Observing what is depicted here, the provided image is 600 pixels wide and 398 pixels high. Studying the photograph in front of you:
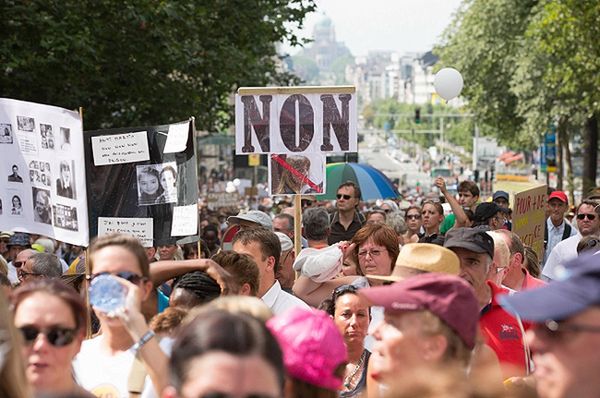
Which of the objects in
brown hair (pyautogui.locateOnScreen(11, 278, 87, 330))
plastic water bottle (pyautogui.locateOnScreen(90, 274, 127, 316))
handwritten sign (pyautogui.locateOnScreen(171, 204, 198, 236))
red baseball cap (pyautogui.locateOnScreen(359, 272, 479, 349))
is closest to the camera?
red baseball cap (pyautogui.locateOnScreen(359, 272, 479, 349))

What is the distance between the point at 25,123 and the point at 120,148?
65 centimetres

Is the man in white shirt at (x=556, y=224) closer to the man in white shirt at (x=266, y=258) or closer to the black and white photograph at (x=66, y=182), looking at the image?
the black and white photograph at (x=66, y=182)

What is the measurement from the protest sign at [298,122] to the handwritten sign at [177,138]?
6.14 ft

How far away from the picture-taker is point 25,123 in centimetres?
873

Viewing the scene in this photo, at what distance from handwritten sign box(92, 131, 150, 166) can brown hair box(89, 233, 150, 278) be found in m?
3.46

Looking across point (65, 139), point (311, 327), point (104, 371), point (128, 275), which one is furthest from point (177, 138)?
point (311, 327)

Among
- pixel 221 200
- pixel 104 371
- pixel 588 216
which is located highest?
pixel 104 371

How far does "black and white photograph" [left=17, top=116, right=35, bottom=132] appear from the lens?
869 cm

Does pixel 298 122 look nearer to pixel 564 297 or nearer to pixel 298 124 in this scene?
pixel 298 124

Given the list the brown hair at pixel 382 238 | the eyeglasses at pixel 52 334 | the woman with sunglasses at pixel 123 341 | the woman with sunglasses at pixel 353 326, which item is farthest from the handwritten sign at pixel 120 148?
the eyeglasses at pixel 52 334

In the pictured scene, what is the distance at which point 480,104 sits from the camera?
150 ft

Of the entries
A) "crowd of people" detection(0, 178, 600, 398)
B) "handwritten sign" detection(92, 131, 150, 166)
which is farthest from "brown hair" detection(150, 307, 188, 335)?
"handwritten sign" detection(92, 131, 150, 166)

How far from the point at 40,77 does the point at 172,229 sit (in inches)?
502

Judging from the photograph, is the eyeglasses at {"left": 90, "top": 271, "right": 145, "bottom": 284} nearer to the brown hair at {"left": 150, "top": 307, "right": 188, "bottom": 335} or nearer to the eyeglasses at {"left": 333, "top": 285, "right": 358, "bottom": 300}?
the brown hair at {"left": 150, "top": 307, "right": 188, "bottom": 335}
